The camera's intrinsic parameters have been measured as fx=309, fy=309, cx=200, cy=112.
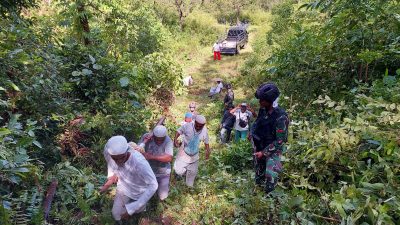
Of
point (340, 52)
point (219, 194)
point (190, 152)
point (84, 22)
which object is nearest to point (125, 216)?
point (219, 194)

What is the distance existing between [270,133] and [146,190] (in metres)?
1.67

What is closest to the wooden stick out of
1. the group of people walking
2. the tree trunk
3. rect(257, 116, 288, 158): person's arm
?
the group of people walking

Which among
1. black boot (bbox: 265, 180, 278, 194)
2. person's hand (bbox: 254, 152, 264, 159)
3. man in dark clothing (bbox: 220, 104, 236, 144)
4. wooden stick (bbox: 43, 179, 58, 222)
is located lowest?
man in dark clothing (bbox: 220, 104, 236, 144)

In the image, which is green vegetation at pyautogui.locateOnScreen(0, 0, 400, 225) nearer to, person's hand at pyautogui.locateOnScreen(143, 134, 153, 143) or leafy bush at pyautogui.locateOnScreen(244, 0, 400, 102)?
leafy bush at pyautogui.locateOnScreen(244, 0, 400, 102)

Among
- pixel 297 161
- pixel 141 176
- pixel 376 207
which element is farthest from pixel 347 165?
pixel 141 176

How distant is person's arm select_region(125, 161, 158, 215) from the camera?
11.3 ft

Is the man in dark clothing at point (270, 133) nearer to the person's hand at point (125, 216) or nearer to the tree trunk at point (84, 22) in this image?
the person's hand at point (125, 216)

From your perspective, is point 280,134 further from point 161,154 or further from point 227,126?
point 227,126

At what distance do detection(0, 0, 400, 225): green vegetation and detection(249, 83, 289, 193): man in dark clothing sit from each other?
219 mm

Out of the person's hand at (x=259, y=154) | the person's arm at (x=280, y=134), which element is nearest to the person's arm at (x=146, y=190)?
the person's hand at (x=259, y=154)

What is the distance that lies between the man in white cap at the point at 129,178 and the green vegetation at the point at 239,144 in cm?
32

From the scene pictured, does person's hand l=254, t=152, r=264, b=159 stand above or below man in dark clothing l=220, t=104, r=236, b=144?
above

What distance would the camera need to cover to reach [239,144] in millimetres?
6230

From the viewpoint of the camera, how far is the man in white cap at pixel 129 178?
327 cm
